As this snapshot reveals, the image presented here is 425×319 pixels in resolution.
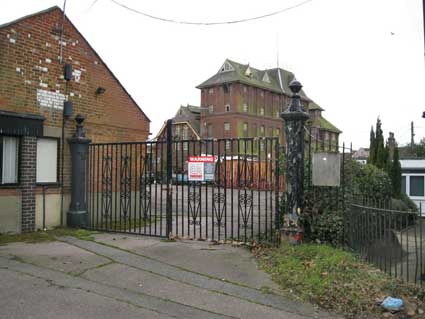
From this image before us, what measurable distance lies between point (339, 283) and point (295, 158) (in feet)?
8.99

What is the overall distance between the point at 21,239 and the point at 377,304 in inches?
269

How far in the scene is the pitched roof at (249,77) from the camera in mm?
60656

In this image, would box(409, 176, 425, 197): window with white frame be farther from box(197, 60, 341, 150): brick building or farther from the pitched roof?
the pitched roof

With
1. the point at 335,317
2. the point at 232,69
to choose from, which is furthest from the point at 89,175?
the point at 232,69

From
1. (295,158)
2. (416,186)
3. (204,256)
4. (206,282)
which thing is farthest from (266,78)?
(206,282)

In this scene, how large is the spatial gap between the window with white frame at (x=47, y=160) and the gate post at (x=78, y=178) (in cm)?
39

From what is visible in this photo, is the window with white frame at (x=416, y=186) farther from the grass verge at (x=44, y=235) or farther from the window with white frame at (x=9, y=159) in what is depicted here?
the window with white frame at (x=9, y=159)

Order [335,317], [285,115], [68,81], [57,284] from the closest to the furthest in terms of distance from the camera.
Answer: [335,317]
[57,284]
[285,115]
[68,81]

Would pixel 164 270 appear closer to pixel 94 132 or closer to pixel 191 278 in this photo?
pixel 191 278

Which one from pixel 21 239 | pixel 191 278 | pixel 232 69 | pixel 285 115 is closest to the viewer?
pixel 191 278

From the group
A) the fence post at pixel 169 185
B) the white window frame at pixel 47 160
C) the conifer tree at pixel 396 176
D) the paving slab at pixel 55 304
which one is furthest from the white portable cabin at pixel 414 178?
the paving slab at pixel 55 304

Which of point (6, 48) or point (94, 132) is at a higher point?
point (6, 48)

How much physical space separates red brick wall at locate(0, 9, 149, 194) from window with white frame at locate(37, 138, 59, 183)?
0.26 meters

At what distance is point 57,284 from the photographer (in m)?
5.55
